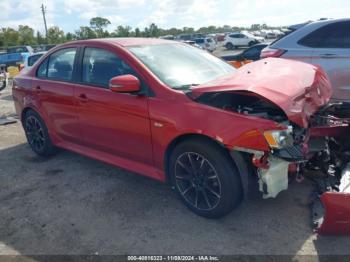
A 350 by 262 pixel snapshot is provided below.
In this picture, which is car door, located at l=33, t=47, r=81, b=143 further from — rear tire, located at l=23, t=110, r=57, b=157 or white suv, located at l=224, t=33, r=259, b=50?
white suv, located at l=224, t=33, r=259, b=50

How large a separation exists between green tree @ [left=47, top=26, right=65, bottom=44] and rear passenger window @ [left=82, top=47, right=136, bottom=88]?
165 feet

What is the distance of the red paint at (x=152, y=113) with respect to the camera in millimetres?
3035

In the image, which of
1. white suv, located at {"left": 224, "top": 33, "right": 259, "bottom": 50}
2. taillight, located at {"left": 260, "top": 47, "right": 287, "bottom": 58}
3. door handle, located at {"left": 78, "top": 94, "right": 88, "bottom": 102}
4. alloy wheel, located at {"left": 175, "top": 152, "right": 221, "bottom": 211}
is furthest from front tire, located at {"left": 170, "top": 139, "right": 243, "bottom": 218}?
white suv, located at {"left": 224, "top": 33, "right": 259, "bottom": 50}

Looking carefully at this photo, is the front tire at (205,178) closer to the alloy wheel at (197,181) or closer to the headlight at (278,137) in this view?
the alloy wheel at (197,181)

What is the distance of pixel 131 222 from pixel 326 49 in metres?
4.16

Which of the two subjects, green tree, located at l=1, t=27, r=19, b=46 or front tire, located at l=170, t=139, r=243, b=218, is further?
green tree, located at l=1, t=27, r=19, b=46

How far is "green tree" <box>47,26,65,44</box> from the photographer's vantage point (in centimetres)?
5253

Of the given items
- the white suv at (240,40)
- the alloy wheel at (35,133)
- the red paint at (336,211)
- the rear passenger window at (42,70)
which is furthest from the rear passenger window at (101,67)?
the white suv at (240,40)

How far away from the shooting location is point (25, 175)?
15.8 ft

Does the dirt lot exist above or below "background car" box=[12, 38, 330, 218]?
below

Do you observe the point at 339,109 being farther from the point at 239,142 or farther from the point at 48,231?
the point at 48,231

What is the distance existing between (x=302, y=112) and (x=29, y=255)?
2.65 meters

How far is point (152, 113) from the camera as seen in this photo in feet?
11.5

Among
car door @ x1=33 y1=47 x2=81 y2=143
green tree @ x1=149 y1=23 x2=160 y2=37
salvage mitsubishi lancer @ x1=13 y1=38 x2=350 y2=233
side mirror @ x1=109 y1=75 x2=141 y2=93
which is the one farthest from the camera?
green tree @ x1=149 y1=23 x2=160 y2=37
